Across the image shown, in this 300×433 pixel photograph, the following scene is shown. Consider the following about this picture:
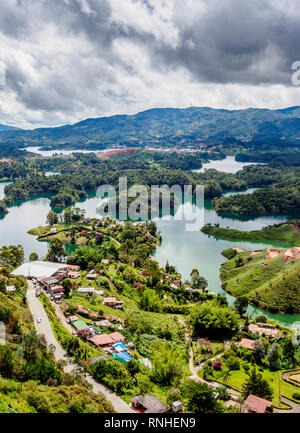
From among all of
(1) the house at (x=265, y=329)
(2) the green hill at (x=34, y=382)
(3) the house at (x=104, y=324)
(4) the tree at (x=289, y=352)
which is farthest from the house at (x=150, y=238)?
(2) the green hill at (x=34, y=382)

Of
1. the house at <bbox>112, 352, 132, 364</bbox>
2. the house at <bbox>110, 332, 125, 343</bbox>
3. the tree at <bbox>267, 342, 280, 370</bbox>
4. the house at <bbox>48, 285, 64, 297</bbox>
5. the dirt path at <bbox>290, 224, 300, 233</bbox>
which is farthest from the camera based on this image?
the dirt path at <bbox>290, 224, 300, 233</bbox>

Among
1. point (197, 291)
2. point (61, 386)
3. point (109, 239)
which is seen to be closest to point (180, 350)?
point (61, 386)

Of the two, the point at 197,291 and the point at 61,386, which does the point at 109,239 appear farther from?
the point at 61,386

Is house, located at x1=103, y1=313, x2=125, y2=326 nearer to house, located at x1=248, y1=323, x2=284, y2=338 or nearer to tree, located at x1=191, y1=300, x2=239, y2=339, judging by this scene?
tree, located at x1=191, y1=300, x2=239, y2=339

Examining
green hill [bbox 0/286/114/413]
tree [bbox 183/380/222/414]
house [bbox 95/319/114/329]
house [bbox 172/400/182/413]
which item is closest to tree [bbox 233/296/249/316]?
house [bbox 95/319/114/329]

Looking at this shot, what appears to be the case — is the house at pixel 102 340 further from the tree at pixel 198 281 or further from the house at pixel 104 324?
the tree at pixel 198 281

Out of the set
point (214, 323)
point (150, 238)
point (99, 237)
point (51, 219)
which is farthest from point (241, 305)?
point (51, 219)
